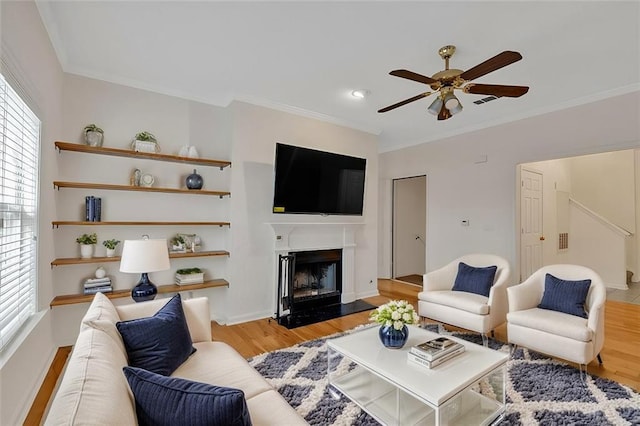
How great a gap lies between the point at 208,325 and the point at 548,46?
3623 millimetres

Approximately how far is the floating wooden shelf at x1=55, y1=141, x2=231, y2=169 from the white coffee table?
2.54 metres

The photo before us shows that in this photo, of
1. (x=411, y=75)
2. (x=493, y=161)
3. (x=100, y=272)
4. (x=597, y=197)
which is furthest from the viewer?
(x=597, y=197)

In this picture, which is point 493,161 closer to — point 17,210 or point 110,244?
point 110,244

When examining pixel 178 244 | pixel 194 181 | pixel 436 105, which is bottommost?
pixel 178 244

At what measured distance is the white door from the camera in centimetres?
437

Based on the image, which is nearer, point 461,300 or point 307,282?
point 461,300

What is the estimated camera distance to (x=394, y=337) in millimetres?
2137

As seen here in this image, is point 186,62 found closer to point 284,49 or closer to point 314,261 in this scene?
point 284,49

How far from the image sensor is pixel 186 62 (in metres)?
2.92

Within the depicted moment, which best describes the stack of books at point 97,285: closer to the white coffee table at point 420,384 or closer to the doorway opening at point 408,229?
the white coffee table at point 420,384

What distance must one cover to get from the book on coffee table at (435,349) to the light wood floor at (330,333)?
1485 mm

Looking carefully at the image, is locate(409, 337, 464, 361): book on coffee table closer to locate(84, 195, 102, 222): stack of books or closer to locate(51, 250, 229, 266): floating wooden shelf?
locate(51, 250, 229, 266): floating wooden shelf

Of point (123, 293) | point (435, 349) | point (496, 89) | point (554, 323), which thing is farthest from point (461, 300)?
point (123, 293)

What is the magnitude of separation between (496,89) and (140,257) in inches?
126
